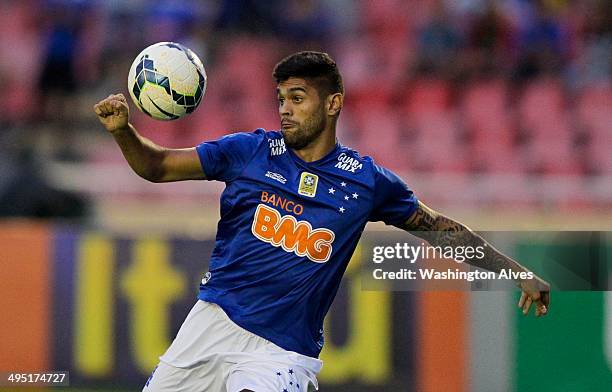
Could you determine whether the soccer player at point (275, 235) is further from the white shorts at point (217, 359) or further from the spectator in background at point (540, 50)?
the spectator in background at point (540, 50)

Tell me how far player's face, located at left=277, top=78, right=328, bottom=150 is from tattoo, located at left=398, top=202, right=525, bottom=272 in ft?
2.34

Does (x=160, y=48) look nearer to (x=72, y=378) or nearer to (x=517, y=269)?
(x=517, y=269)

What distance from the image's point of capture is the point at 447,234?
17.3 feet

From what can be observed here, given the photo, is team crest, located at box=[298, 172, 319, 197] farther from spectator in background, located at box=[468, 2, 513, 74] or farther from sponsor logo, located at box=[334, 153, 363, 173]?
spectator in background, located at box=[468, 2, 513, 74]

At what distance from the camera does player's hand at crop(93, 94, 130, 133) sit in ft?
14.4

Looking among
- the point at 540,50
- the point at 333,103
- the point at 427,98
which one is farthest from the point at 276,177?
the point at 540,50

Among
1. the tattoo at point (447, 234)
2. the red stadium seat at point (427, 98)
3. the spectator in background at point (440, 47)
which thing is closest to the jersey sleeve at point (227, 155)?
the tattoo at point (447, 234)

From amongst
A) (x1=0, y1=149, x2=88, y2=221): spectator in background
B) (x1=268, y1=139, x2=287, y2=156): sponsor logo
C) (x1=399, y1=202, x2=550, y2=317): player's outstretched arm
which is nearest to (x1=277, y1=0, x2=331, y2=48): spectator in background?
(x1=0, y1=149, x2=88, y2=221): spectator in background

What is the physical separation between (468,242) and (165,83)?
1.66 metres

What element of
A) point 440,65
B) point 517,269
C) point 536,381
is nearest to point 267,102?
point 440,65

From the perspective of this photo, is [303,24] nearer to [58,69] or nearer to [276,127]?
[276,127]

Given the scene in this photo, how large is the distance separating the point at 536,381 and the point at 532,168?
16.7 ft

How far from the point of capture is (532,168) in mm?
11688

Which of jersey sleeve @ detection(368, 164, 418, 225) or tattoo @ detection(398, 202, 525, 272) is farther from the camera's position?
tattoo @ detection(398, 202, 525, 272)
